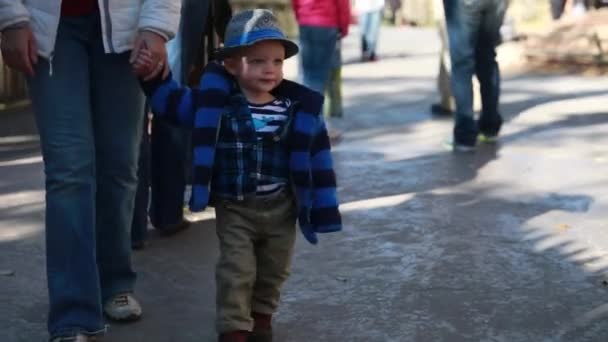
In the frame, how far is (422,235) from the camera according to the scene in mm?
6125

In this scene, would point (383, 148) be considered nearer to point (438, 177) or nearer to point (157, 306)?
point (438, 177)

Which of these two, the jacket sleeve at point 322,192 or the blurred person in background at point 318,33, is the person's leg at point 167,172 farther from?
the blurred person in background at point 318,33

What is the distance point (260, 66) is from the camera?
4.12 meters

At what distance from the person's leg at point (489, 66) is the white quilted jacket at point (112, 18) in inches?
179

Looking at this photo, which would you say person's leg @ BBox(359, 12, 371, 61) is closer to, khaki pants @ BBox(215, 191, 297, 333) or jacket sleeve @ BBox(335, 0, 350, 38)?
jacket sleeve @ BBox(335, 0, 350, 38)

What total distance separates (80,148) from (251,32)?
697mm

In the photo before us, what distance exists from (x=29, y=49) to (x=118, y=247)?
870mm

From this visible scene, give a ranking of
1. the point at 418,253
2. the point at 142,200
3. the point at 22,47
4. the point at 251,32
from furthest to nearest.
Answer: the point at 418,253
the point at 142,200
the point at 251,32
the point at 22,47

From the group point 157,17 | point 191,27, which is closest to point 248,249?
point 157,17

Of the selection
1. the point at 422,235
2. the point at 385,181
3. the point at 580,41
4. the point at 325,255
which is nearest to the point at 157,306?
the point at 325,255

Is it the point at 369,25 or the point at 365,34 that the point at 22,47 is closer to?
the point at 365,34

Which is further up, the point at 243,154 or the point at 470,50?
the point at 243,154

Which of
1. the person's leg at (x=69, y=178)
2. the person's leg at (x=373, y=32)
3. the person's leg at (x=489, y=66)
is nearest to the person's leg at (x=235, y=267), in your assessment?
the person's leg at (x=69, y=178)

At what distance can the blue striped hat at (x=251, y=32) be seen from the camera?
409 cm
